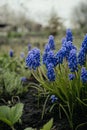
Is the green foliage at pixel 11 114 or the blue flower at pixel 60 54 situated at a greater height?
the blue flower at pixel 60 54

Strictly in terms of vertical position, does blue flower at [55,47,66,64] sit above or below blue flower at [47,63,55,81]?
above

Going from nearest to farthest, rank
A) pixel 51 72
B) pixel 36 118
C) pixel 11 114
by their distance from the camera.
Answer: pixel 11 114, pixel 51 72, pixel 36 118

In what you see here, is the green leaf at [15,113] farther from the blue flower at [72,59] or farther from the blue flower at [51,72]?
the blue flower at [72,59]

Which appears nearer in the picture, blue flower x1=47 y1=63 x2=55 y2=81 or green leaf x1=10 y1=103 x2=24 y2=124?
green leaf x1=10 y1=103 x2=24 y2=124

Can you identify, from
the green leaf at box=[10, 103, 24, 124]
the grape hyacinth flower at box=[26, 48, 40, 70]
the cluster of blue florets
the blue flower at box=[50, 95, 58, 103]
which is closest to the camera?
the green leaf at box=[10, 103, 24, 124]

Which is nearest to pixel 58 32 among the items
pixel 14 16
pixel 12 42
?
pixel 12 42

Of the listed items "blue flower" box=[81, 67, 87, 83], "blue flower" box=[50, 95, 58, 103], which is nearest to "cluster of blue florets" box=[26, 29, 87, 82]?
"blue flower" box=[81, 67, 87, 83]

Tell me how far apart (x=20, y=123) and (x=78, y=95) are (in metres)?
0.47

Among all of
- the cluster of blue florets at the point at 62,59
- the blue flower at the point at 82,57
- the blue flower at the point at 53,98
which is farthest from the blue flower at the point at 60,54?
the blue flower at the point at 53,98

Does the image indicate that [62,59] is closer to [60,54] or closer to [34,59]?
[60,54]

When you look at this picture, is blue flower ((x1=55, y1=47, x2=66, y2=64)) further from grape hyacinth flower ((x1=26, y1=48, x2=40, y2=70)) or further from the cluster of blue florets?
grape hyacinth flower ((x1=26, y1=48, x2=40, y2=70))

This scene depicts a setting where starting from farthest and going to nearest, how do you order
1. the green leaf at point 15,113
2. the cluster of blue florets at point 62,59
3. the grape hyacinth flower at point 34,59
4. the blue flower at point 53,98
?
the blue flower at point 53,98, the grape hyacinth flower at point 34,59, the cluster of blue florets at point 62,59, the green leaf at point 15,113

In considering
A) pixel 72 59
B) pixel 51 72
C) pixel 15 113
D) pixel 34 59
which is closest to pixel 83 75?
pixel 72 59

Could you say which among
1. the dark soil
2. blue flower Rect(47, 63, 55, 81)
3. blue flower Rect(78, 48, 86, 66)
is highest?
blue flower Rect(78, 48, 86, 66)
